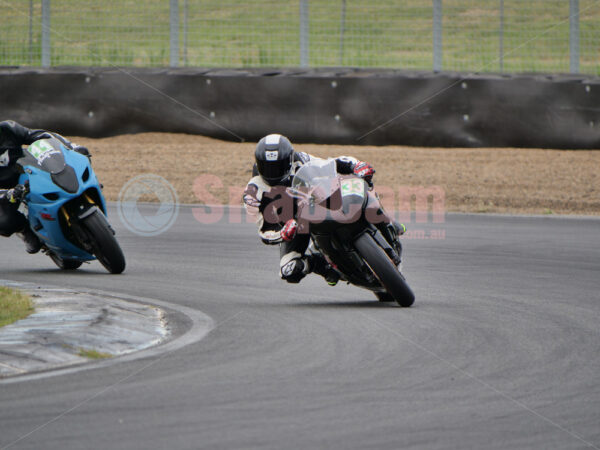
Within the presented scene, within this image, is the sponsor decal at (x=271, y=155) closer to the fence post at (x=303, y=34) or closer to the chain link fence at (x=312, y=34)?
the chain link fence at (x=312, y=34)

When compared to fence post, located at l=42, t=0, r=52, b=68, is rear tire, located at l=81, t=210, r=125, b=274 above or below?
below

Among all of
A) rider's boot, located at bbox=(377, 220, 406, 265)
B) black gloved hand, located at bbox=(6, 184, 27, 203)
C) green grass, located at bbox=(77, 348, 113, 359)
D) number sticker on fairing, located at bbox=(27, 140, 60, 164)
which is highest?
number sticker on fairing, located at bbox=(27, 140, 60, 164)

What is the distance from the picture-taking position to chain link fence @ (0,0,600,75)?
17.6m

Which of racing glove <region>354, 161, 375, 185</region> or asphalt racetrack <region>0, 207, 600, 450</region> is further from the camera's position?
racing glove <region>354, 161, 375, 185</region>

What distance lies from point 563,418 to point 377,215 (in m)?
3.20

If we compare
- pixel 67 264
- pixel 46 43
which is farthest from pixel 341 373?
pixel 46 43

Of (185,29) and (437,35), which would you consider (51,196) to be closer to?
(185,29)

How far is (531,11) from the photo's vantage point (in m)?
18.2

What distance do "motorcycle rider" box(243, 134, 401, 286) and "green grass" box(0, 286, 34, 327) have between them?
5.93 ft

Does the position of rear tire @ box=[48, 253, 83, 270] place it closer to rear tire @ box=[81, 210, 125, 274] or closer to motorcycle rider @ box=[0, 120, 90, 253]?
motorcycle rider @ box=[0, 120, 90, 253]

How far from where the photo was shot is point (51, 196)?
9109mm

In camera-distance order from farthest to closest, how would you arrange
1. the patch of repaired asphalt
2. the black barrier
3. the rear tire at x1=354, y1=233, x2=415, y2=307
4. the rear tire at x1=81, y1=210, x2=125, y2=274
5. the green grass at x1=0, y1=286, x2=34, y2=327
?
the black barrier, the rear tire at x1=81, y1=210, x2=125, y2=274, the rear tire at x1=354, y1=233, x2=415, y2=307, the green grass at x1=0, y1=286, x2=34, y2=327, the patch of repaired asphalt

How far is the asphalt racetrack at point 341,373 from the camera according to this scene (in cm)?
442

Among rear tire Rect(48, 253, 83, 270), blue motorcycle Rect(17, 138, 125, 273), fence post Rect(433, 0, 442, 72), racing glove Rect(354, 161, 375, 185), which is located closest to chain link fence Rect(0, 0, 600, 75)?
fence post Rect(433, 0, 442, 72)
